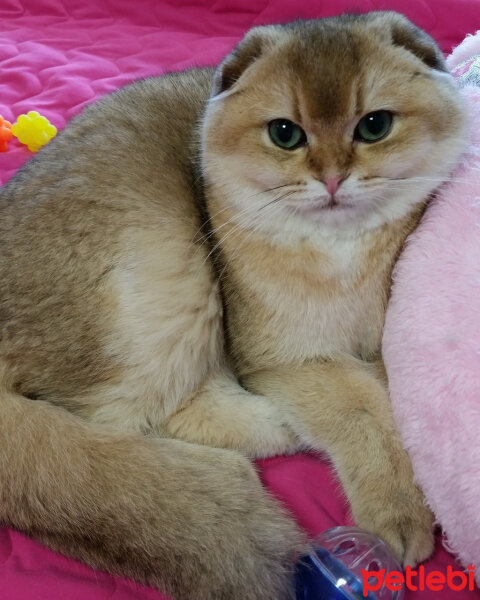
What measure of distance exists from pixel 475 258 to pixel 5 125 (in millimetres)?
1411

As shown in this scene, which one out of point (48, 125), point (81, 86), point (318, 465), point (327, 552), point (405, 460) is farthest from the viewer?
point (81, 86)

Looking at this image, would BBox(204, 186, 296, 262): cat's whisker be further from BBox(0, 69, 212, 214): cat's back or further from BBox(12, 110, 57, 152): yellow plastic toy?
BBox(12, 110, 57, 152): yellow plastic toy

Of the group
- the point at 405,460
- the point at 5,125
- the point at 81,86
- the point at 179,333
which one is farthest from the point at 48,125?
→ the point at 405,460

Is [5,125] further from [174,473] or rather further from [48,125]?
[174,473]

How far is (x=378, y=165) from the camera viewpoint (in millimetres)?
974

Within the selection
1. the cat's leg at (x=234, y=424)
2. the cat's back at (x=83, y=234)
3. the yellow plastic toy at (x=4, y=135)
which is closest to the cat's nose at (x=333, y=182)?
the cat's back at (x=83, y=234)

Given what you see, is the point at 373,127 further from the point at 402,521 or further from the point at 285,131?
the point at 402,521

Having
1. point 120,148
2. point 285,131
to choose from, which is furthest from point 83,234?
point 285,131

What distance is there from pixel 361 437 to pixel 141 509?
397mm

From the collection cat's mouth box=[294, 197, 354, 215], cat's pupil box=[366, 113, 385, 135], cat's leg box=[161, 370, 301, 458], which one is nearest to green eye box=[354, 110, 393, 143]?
cat's pupil box=[366, 113, 385, 135]

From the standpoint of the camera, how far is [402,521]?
975 millimetres

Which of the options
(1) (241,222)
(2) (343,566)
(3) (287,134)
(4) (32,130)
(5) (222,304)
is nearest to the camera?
(2) (343,566)

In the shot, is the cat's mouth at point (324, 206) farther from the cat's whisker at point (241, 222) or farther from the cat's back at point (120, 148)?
the cat's back at point (120, 148)

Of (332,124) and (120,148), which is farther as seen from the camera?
(120,148)
